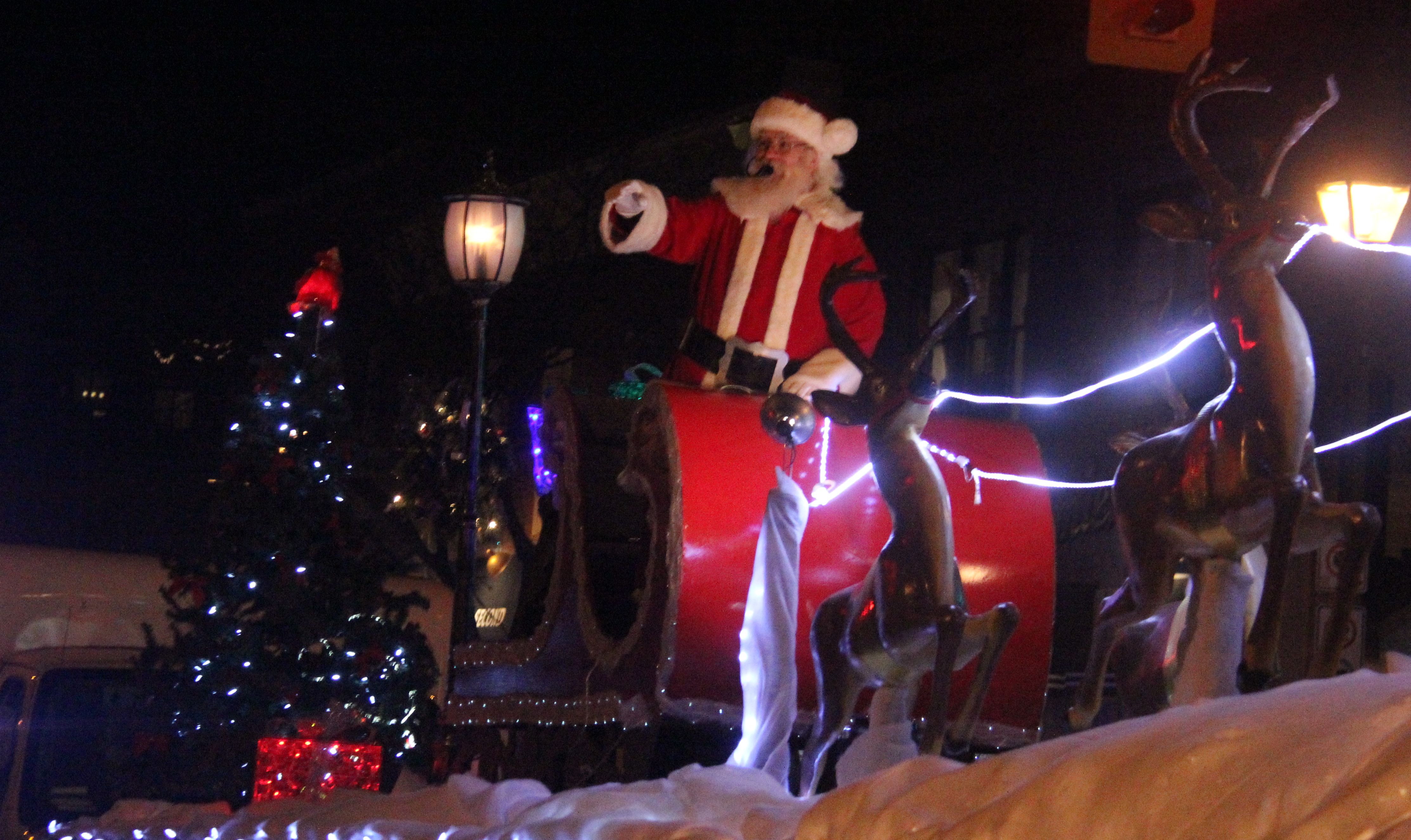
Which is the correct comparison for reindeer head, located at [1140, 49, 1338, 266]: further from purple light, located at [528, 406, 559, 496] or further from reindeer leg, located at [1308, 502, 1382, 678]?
purple light, located at [528, 406, 559, 496]

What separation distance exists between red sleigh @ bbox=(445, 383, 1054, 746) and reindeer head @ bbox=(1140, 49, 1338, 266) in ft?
5.14

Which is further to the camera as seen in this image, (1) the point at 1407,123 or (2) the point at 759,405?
(1) the point at 1407,123

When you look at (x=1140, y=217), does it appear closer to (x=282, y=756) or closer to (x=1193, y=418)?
(x=1193, y=418)

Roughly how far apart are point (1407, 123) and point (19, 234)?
2079cm

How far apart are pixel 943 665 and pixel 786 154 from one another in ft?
8.30

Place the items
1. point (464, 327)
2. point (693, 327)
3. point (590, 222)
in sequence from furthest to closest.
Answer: point (464, 327)
point (590, 222)
point (693, 327)

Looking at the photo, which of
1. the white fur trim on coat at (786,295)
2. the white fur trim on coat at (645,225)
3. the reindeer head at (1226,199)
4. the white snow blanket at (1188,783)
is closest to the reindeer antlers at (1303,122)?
the reindeer head at (1226,199)

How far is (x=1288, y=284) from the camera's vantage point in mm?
9820

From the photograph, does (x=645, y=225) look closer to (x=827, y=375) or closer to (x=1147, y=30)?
(x=827, y=375)

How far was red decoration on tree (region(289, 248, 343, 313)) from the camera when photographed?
10.3m

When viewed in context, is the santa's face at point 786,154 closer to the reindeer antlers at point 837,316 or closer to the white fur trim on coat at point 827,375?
the white fur trim on coat at point 827,375

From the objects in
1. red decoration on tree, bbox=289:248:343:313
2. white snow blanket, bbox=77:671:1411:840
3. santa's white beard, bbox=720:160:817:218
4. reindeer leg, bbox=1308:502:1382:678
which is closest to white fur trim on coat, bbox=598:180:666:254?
santa's white beard, bbox=720:160:817:218

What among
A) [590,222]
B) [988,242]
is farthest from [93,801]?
[590,222]

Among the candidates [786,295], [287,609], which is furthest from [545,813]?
[287,609]
